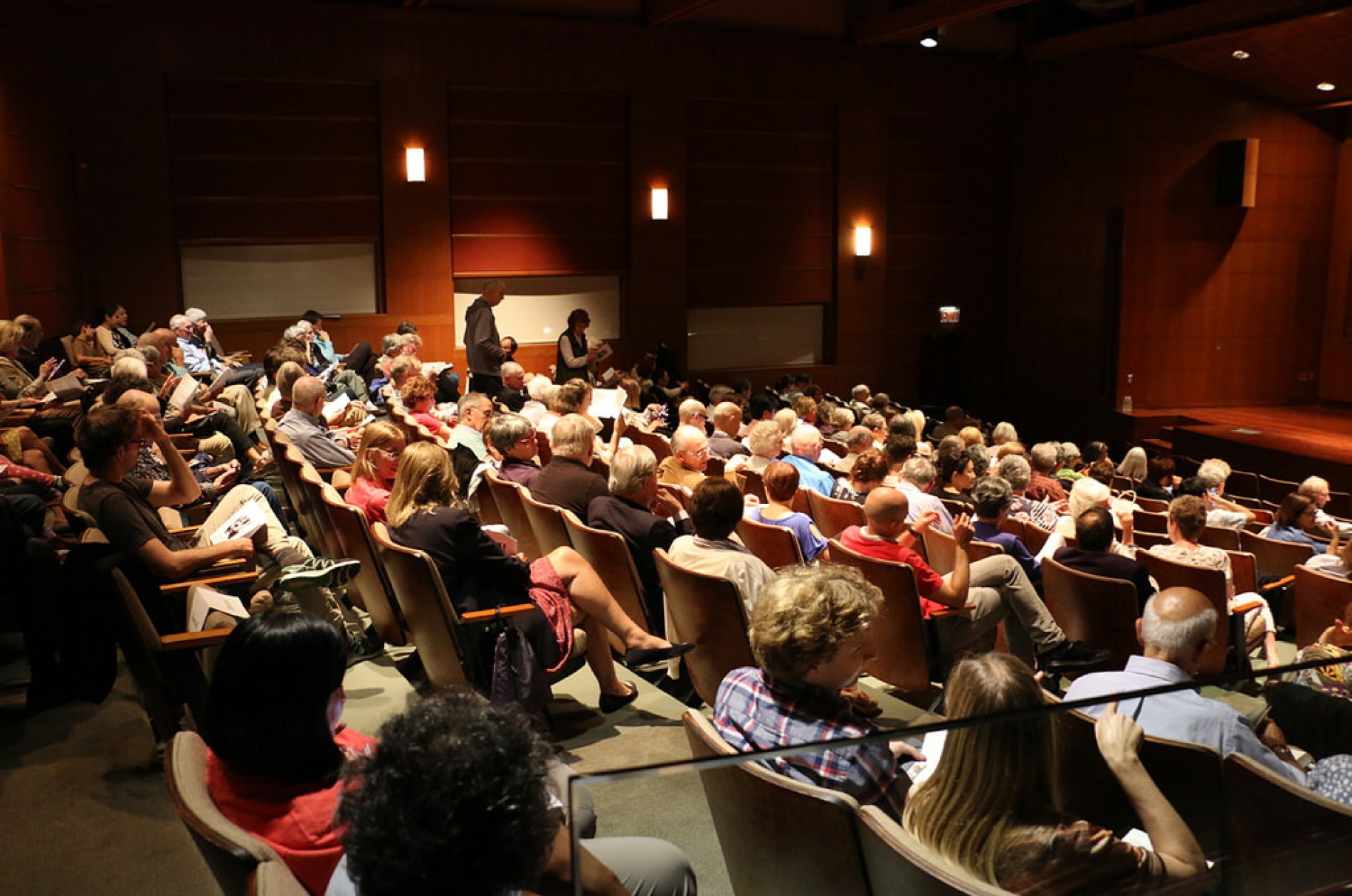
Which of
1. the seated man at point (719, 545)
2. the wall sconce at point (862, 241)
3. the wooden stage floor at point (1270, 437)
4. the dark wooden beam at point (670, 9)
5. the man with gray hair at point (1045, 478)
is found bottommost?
the wooden stage floor at point (1270, 437)

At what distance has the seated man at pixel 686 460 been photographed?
5402mm

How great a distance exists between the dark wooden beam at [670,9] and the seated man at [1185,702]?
8.87 metres

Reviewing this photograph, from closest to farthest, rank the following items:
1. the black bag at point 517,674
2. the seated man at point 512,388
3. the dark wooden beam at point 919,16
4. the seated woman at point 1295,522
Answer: the black bag at point 517,674
the seated woman at point 1295,522
the seated man at point 512,388
the dark wooden beam at point 919,16

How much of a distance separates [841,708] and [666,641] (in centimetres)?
170

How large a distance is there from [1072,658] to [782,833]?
102 inches

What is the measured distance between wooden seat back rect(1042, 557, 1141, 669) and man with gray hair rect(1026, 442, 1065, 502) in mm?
2414

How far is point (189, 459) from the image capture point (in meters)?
5.71

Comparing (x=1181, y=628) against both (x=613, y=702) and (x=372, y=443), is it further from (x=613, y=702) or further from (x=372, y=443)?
(x=372, y=443)

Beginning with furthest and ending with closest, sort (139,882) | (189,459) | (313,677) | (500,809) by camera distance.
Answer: (189,459)
(139,882)
(313,677)
(500,809)

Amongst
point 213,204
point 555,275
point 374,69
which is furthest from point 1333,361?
point 213,204

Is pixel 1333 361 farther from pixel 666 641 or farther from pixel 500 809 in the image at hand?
pixel 500 809

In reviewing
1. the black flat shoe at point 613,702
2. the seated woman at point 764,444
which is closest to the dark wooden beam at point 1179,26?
the seated woman at point 764,444

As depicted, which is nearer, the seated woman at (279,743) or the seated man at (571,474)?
the seated woman at (279,743)

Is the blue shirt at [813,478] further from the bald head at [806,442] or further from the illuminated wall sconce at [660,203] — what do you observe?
the illuminated wall sconce at [660,203]
